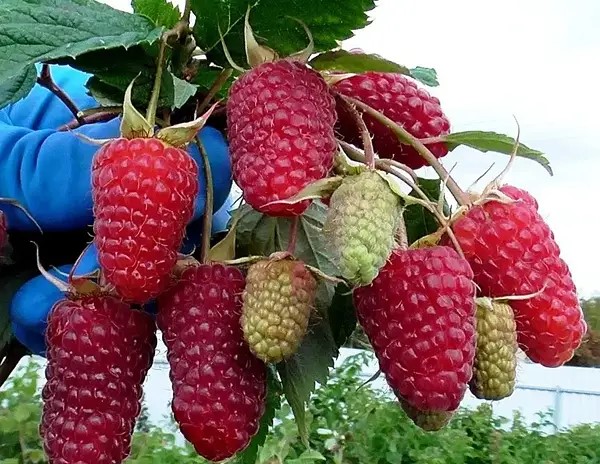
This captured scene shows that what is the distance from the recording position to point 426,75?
603 millimetres

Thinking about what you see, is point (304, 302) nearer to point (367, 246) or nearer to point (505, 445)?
point (367, 246)

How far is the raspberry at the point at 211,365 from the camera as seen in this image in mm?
426

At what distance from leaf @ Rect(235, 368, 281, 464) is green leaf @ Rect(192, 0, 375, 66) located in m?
0.19

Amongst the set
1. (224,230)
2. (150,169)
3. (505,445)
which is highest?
(150,169)

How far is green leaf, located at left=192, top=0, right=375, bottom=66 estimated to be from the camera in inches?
19.2

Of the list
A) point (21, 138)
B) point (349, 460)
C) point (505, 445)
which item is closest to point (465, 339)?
point (21, 138)

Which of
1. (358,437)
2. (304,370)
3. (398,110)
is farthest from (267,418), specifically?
(358,437)

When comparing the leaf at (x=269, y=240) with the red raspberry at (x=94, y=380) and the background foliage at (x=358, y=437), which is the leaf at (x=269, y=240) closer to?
the red raspberry at (x=94, y=380)

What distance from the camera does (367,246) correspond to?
1.23ft

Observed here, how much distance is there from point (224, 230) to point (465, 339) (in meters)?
0.22

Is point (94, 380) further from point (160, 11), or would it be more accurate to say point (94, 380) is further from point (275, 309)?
point (160, 11)

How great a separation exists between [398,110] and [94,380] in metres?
0.22

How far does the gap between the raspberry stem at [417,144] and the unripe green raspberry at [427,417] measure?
0.11m

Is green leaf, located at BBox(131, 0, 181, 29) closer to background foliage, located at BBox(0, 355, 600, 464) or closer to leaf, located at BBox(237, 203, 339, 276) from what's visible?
leaf, located at BBox(237, 203, 339, 276)
